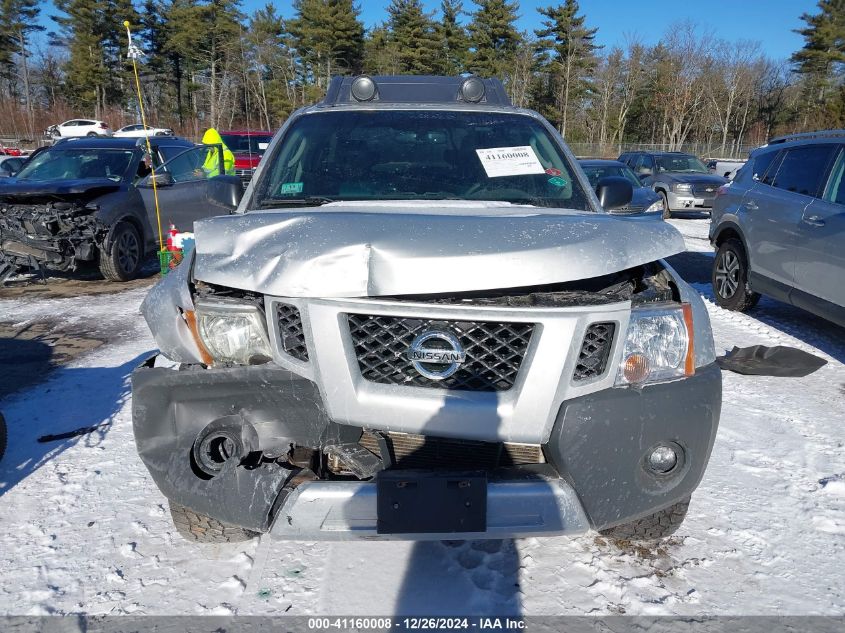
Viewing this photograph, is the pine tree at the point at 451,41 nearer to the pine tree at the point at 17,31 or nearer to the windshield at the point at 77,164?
the pine tree at the point at 17,31

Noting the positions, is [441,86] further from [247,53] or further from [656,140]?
[656,140]

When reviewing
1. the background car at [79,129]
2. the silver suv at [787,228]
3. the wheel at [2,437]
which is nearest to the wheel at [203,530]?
the wheel at [2,437]

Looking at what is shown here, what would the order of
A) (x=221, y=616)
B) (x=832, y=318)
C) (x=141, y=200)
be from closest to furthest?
(x=221, y=616)
(x=832, y=318)
(x=141, y=200)

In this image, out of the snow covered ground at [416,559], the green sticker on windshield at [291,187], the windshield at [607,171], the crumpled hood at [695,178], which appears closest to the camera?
the snow covered ground at [416,559]

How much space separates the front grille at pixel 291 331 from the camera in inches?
84.8

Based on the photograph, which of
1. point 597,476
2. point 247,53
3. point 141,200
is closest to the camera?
point 597,476

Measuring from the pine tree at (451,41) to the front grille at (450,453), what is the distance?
50.2 meters

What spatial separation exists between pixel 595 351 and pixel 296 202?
1.66 metres

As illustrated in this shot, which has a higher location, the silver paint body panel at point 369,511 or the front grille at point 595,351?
the front grille at point 595,351

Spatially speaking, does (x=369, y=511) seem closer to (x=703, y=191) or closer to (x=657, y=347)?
(x=657, y=347)

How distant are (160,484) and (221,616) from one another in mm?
554

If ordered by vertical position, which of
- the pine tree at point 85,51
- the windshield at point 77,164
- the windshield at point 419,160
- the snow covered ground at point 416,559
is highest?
the pine tree at point 85,51

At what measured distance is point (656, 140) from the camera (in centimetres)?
5372

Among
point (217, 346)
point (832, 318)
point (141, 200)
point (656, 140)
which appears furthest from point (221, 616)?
point (656, 140)
